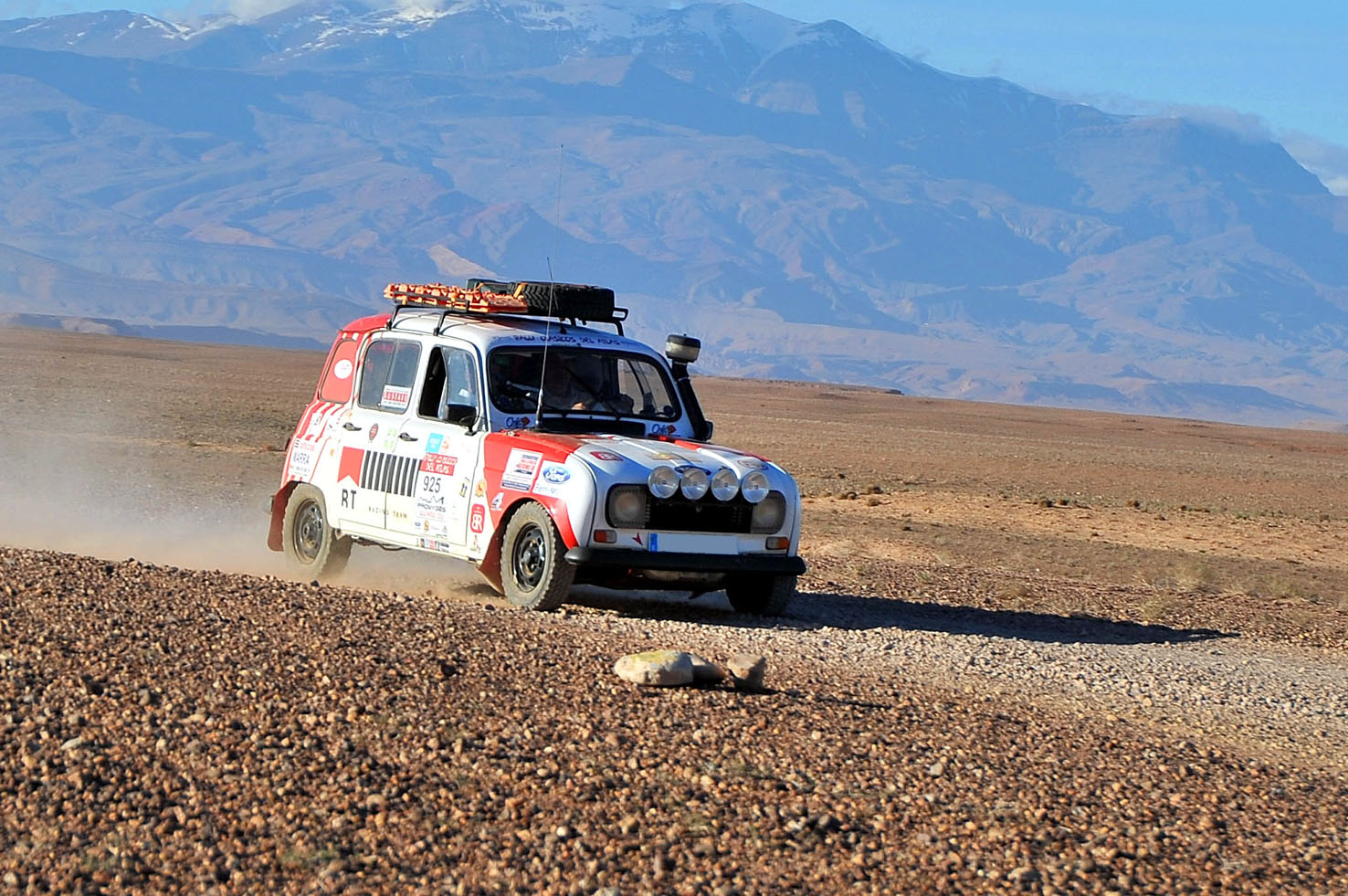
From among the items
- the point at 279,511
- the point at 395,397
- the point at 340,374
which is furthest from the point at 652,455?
the point at 279,511

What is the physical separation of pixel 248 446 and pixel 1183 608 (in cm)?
2060

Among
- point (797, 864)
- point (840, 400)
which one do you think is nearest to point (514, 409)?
point (797, 864)

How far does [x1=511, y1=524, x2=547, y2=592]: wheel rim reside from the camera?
11.5 metres

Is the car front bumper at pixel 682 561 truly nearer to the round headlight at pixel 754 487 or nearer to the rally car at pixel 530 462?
the rally car at pixel 530 462

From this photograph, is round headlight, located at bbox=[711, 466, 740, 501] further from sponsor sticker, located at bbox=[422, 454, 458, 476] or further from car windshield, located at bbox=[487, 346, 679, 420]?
sponsor sticker, located at bbox=[422, 454, 458, 476]

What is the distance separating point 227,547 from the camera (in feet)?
52.9

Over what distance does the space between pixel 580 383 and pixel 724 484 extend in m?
1.76

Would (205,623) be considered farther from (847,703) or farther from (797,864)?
(797,864)

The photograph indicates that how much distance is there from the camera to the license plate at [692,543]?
1134 cm

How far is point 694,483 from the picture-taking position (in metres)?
11.4

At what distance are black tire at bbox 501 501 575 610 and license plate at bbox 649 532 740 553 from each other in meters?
0.56

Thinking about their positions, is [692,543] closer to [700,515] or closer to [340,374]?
[700,515]

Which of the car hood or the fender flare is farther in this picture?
the fender flare

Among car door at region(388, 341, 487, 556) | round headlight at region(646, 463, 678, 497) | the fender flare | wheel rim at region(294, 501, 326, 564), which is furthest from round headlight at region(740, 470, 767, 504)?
the fender flare
